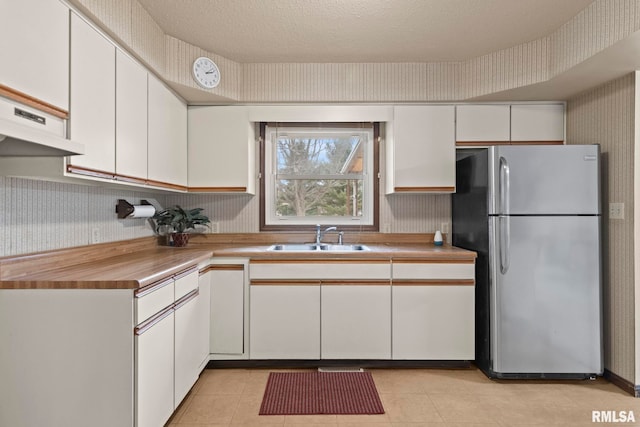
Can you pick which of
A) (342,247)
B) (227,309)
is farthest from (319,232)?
(227,309)

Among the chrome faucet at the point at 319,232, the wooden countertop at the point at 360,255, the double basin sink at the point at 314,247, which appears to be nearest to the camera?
the wooden countertop at the point at 360,255

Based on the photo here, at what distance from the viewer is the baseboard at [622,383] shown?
244cm

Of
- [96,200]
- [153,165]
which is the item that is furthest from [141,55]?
[96,200]

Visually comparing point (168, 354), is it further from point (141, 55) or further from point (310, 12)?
point (310, 12)

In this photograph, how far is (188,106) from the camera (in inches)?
124

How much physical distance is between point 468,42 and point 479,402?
245cm

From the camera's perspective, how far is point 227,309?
281cm

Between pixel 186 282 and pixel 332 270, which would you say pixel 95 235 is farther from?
pixel 332 270

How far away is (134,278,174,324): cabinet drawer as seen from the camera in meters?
1.65

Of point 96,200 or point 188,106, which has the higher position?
point 188,106

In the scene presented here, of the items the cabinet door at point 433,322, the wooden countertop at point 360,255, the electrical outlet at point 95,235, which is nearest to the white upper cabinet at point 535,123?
the wooden countertop at point 360,255

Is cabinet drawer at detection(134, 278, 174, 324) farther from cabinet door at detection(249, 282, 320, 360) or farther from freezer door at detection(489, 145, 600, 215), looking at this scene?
freezer door at detection(489, 145, 600, 215)

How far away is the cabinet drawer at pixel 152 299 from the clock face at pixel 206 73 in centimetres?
156

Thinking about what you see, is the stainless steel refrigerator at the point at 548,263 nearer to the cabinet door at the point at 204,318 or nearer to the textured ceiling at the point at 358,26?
the textured ceiling at the point at 358,26
